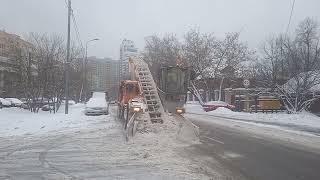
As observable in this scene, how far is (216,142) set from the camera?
17.7 metres

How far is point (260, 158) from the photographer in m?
13.3

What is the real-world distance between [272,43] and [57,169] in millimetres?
41101

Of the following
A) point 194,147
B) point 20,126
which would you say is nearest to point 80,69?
point 20,126

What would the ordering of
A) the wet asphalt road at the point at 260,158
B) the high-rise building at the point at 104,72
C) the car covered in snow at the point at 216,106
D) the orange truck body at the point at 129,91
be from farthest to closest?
the high-rise building at the point at 104,72
the car covered in snow at the point at 216,106
the orange truck body at the point at 129,91
the wet asphalt road at the point at 260,158

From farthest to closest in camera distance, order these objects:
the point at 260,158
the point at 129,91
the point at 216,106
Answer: the point at 216,106 < the point at 129,91 < the point at 260,158

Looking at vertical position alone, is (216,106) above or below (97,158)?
above

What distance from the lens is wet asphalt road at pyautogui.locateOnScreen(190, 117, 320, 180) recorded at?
1065 cm

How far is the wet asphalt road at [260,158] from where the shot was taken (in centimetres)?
1065

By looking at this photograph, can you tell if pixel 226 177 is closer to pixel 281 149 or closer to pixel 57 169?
pixel 57 169

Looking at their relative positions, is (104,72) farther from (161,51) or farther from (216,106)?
(216,106)

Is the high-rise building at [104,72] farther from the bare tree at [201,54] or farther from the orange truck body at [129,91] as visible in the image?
the orange truck body at [129,91]

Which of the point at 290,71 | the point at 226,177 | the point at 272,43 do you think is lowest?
the point at 226,177

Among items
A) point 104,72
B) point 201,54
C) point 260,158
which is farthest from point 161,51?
point 260,158

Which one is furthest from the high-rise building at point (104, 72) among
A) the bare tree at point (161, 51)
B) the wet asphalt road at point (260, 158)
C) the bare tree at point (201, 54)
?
the wet asphalt road at point (260, 158)
